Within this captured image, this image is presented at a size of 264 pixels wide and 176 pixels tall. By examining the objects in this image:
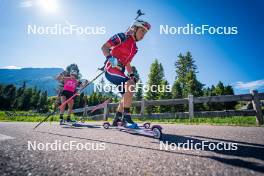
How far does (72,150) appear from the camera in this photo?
2736 mm

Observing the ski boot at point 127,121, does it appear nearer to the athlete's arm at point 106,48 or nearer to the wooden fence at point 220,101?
the athlete's arm at point 106,48

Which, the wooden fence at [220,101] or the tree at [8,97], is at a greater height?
the tree at [8,97]

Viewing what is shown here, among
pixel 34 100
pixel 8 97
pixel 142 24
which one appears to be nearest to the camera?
pixel 142 24

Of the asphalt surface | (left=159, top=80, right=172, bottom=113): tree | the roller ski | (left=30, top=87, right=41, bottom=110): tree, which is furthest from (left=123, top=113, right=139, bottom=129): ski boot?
(left=30, top=87, right=41, bottom=110): tree

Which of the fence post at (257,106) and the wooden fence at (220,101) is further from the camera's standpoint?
the wooden fence at (220,101)

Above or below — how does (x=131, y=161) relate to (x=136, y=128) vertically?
below

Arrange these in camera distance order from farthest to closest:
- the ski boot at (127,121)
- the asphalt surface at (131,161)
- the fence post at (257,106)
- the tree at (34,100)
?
the tree at (34,100), the fence post at (257,106), the ski boot at (127,121), the asphalt surface at (131,161)

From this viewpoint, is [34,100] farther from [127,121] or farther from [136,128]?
[136,128]

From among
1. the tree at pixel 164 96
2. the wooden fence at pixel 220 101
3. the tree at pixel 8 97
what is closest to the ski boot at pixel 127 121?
the wooden fence at pixel 220 101

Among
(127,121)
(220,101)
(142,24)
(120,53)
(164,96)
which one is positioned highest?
(164,96)

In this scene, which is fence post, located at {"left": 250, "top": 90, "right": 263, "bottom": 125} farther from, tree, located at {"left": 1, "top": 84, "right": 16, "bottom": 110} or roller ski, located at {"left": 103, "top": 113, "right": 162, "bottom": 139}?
tree, located at {"left": 1, "top": 84, "right": 16, "bottom": 110}

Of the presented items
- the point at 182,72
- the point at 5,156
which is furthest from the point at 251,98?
the point at 182,72

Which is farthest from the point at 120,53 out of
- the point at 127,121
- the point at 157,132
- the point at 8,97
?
the point at 8,97

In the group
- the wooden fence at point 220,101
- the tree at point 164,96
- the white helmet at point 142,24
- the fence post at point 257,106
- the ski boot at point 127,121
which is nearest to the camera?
the ski boot at point 127,121
